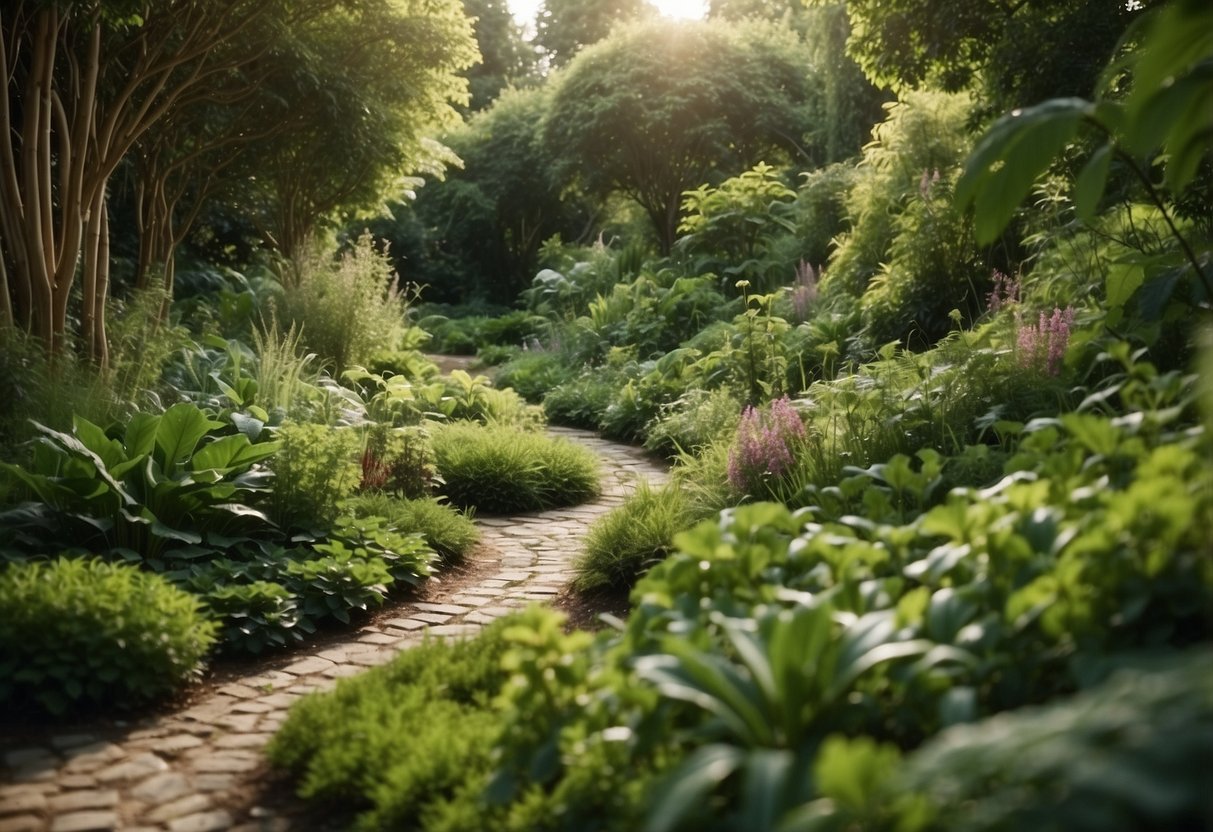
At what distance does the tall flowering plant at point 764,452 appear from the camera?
17.5ft

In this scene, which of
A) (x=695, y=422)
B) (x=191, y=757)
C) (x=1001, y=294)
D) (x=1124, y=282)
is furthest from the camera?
(x=695, y=422)

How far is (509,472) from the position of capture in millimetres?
7250

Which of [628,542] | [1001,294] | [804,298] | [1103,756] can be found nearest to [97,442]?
[628,542]

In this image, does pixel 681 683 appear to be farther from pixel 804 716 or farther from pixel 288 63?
pixel 288 63

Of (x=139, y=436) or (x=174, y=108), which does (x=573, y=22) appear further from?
(x=139, y=436)

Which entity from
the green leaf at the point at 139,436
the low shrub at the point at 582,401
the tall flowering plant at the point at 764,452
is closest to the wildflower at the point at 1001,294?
the tall flowering plant at the point at 764,452

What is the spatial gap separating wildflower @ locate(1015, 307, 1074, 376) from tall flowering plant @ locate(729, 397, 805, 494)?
1180 millimetres

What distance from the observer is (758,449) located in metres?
5.39

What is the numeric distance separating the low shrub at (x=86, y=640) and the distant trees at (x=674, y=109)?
16711 millimetres

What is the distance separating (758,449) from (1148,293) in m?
2.00

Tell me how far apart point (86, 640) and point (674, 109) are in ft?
56.8

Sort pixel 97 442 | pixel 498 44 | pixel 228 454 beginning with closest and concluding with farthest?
1. pixel 97 442
2. pixel 228 454
3. pixel 498 44

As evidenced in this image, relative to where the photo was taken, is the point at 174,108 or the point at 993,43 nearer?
the point at 993,43

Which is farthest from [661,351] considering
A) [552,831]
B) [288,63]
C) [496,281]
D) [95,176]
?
[496,281]
